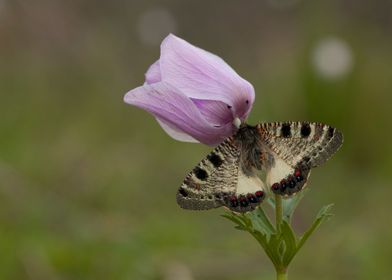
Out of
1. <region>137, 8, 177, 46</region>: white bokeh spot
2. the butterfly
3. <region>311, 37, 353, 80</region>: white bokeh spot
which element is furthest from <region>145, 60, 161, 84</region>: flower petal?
<region>137, 8, 177, 46</region>: white bokeh spot

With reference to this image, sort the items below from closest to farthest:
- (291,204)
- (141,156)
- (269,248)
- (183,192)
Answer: (183,192) < (269,248) < (291,204) < (141,156)

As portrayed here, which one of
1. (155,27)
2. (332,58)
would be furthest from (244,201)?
(155,27)

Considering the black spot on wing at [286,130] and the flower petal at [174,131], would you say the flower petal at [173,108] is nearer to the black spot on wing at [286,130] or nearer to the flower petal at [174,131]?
the flower petal at [174,131]

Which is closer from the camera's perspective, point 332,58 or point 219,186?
point 219,186

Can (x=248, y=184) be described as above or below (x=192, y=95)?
below

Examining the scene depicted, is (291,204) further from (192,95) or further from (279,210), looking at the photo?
(192,95)

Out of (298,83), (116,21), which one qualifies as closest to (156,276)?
(298,83)

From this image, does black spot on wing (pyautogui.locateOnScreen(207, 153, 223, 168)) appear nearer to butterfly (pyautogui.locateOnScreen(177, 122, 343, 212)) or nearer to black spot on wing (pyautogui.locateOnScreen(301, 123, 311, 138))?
butterfly (pyautogui.locateOnScreen(177, 122, 343, 212))
